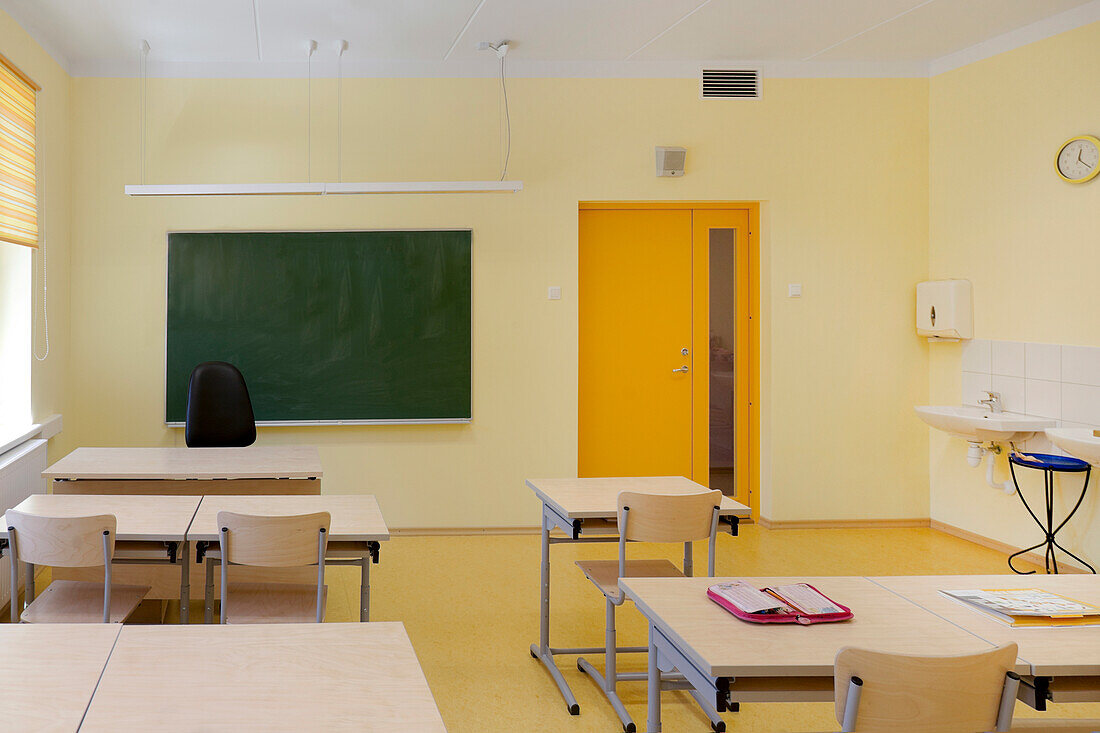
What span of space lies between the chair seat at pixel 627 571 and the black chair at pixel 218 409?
2.52 m

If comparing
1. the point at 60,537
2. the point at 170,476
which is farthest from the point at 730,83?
the point at 60,537

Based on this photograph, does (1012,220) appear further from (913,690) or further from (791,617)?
(913,690)

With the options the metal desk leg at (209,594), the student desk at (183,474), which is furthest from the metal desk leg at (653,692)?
the student desk at (183,474)

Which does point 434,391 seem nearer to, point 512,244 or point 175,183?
point 512,244

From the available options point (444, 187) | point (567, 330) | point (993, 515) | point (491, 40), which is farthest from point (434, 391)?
point (993, 515)

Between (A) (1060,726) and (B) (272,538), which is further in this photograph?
(B) (272,538)

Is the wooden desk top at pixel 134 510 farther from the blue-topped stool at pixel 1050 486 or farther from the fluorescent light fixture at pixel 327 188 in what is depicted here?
the blue-topped stool at pixel 1050 486

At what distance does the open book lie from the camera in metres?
2.06

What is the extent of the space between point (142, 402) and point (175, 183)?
4.72 ft

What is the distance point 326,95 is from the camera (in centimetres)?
556

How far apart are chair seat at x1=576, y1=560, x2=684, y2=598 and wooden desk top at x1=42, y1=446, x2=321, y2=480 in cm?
143

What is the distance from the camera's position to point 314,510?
3.25m

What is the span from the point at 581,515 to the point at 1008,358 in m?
3.43

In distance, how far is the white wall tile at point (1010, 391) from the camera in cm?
514
